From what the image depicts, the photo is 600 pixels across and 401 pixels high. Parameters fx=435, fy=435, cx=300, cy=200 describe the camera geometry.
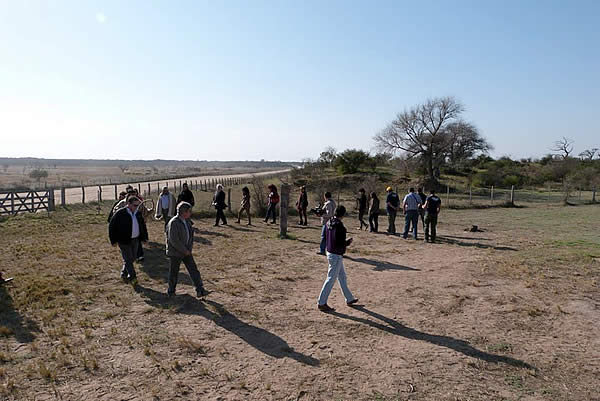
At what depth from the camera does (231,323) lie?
6020mm

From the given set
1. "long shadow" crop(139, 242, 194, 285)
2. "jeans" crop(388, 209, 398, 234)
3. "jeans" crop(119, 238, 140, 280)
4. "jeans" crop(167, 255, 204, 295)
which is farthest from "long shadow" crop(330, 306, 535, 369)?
"jeans" crop(388, 209, 398, 234)

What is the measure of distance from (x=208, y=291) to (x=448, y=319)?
3.88 metres

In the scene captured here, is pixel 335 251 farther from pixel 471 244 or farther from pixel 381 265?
pixel 471 244

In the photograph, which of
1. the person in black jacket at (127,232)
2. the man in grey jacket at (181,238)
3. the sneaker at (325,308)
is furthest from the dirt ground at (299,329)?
the man in grey jacket at (181,238)

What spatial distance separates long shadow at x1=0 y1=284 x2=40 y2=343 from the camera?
542cm

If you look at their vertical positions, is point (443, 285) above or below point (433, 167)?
below

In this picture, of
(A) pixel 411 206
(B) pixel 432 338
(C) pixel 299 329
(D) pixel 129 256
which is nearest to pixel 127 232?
(D) pixel 129 256

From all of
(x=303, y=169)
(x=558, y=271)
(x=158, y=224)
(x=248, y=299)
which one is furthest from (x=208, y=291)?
(x=303, y=169)

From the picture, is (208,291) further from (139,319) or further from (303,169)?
(303,169)

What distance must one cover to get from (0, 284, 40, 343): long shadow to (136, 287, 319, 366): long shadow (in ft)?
5.23

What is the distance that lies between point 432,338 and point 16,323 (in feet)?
18.0

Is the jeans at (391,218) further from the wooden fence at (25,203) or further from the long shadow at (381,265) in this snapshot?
the wooden fence at (25,203)

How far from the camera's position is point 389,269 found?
9.29 m

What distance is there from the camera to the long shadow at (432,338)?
495 cm
